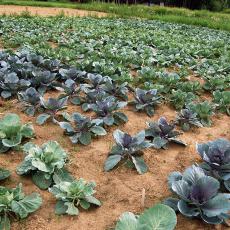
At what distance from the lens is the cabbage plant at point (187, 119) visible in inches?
180

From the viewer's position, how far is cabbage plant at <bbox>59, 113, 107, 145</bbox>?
4020mm

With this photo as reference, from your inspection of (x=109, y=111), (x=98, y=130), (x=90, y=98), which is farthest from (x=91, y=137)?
(x=90, y=98)

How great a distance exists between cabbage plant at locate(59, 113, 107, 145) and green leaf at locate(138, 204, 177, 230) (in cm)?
178

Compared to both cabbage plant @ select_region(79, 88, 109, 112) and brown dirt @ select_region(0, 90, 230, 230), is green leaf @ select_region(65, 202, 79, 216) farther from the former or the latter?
cabbage plant @ select_region(79, 88, 109, 112)

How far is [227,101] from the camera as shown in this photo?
213 inches

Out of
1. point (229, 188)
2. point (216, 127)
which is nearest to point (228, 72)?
point (216, 127)

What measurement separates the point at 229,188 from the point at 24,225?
1.63 metres

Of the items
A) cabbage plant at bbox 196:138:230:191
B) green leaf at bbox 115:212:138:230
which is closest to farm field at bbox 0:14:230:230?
cabbage plant at bbox 196:138:230:191

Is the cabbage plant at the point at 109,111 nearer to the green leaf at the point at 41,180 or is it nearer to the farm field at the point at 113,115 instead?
the farm field at the point at 113,115

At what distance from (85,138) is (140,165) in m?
0.73

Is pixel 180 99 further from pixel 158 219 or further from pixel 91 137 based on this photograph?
pixel 158 219

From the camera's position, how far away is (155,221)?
229cm

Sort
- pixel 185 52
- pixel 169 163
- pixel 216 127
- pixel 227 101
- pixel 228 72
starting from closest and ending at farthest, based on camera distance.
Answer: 1. pixel 169 163
2. pixel 216 127
3. pixel 227 101
4. pixel 228 72
5. pixel 185 52

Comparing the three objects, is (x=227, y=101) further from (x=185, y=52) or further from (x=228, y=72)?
(x=185, y=52)
